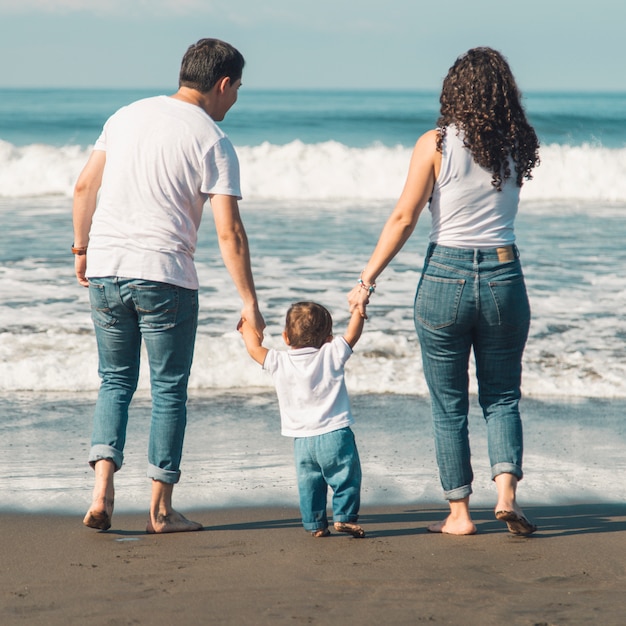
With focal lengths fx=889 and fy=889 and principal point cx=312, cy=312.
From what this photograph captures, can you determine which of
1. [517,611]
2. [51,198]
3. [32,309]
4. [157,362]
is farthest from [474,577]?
[51,198]

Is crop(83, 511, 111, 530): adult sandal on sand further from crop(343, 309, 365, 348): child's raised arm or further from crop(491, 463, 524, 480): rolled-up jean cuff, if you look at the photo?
crop(491, 463, 524, 480): rolled-up jean cuff

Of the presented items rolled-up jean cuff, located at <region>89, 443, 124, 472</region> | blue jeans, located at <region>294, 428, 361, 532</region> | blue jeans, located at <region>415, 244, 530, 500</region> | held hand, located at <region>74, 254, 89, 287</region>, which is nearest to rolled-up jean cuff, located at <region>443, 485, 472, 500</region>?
blue jeans, located at <region>415, 244, 530, 500</region>

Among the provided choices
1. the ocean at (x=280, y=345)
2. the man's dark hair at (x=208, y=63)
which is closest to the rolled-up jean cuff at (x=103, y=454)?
the ocean at (x=280, y=345)

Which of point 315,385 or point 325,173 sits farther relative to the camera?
point 325,173

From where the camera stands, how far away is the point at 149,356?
10.3ft

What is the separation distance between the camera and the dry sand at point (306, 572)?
237 centimetres

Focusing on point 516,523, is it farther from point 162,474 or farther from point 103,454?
point 103,454

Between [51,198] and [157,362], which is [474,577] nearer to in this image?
[157,362]

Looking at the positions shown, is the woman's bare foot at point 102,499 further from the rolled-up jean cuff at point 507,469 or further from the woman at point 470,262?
the rolled-up jean cuff at point 507,469

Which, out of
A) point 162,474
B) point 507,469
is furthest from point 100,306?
point 507,469

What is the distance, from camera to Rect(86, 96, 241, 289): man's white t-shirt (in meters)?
2.97

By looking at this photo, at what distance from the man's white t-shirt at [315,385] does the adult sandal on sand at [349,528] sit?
319 mm

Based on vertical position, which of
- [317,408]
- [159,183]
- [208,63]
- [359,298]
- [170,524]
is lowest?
[170,524]

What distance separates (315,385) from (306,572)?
2.26 ft
